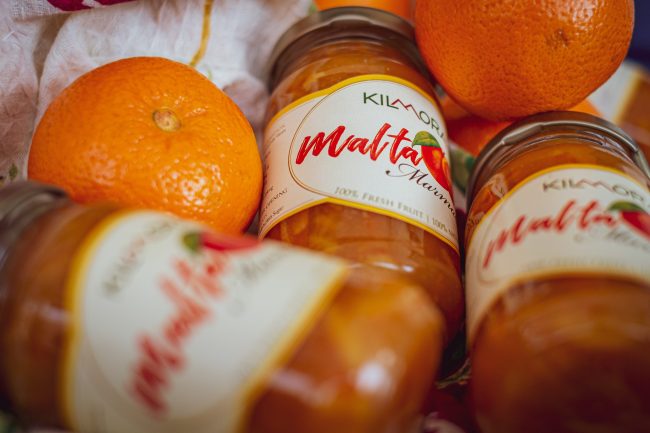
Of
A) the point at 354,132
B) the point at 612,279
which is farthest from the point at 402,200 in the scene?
the point at 612,279

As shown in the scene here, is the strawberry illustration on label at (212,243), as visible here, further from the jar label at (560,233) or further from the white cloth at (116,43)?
the white cloth at (116,43)

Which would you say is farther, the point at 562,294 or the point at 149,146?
the point at 149,146

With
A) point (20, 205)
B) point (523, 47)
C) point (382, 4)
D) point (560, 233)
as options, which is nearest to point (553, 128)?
point (523, 47)

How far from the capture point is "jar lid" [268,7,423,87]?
30.0 inches

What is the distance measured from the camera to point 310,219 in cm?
62

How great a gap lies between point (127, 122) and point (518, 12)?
42 centimetres

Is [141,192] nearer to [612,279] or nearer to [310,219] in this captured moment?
[310,219]

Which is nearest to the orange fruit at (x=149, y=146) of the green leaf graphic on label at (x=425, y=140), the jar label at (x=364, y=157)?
the jar label at (x=364, y=157)

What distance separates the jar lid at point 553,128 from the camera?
68cm

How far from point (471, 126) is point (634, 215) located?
1.22 feet

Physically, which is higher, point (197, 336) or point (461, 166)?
point (197, 336)

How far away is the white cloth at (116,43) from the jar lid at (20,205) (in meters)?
0.25

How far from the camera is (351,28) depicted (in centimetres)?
77

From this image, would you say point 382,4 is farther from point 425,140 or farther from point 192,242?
point 192,242
